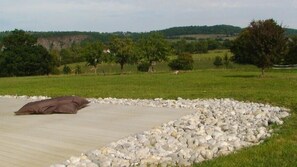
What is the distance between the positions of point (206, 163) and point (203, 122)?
350cm

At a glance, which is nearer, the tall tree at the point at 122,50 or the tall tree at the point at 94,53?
the tall tree at the point at 122,50

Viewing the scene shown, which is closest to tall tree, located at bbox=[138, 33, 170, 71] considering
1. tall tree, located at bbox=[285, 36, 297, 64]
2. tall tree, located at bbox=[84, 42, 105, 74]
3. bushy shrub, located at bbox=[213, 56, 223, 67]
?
tall tree, located at bbox=[84, 42, 105, 74]

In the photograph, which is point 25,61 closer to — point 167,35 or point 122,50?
point 122,50

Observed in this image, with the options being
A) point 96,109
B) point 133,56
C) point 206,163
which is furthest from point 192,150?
point 133,56

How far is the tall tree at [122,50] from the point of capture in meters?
62.1

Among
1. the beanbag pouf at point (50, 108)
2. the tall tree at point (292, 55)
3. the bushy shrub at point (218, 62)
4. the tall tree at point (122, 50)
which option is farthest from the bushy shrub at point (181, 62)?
the beanbag pouf at point (50, 108)

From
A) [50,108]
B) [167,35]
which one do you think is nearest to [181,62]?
[50,108]

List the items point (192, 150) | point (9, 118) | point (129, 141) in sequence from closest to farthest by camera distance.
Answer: point (192, 150), point (129, 141), point (9, 118)

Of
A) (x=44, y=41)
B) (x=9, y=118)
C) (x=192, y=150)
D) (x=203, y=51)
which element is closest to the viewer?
(x=192, y=150)

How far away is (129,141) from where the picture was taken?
326 inches

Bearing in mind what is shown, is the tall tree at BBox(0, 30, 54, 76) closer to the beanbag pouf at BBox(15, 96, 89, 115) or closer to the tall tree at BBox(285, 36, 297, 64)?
the tall tree at BBox(285, 36, 297, 64)

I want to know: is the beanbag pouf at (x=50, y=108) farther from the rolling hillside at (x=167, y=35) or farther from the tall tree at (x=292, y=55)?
the rolling hillside at (x=167, y=35)

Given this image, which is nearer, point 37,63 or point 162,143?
point 162,143

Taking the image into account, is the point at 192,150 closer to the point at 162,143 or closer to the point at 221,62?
the point at 162,143
